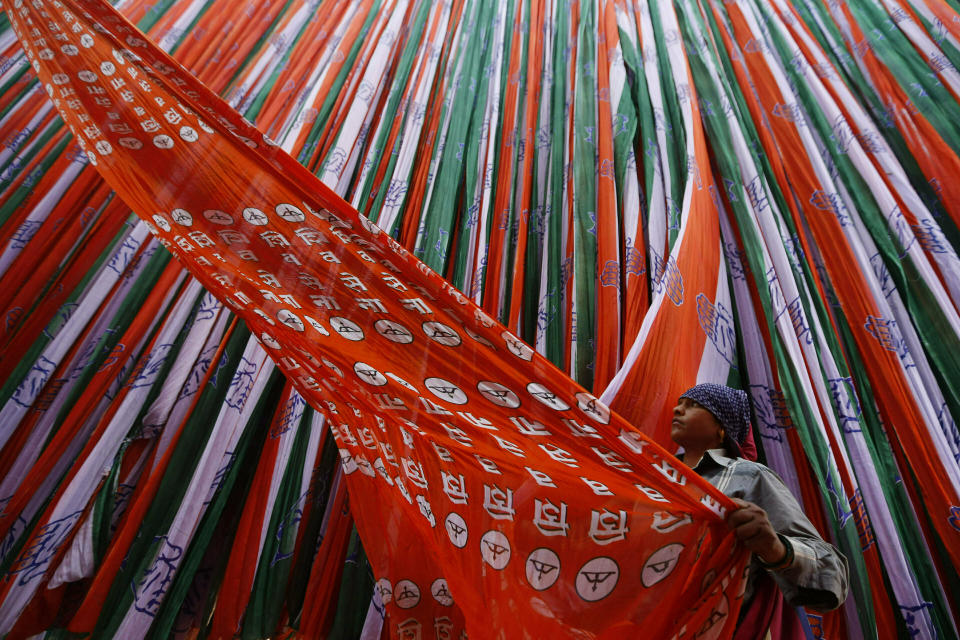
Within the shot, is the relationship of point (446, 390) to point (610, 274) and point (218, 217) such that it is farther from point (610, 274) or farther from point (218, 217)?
point (610, 274)

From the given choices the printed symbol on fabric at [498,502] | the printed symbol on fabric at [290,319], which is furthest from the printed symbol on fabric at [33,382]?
the printed symbol on fabric at [498,502]

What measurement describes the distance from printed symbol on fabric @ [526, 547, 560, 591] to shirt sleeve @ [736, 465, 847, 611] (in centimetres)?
30

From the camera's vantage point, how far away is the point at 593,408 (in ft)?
2.88

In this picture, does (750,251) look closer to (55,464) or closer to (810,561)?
(810,561)

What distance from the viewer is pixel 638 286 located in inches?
66.4

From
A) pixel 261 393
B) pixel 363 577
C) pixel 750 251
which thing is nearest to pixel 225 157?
pixel 261 393

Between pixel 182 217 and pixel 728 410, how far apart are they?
1133 mm

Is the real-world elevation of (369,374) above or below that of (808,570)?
above

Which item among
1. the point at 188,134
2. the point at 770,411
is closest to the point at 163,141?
the point at 188,134

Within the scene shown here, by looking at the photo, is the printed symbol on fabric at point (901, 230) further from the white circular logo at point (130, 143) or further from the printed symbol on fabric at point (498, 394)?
the white circular logo at point (130, 143)

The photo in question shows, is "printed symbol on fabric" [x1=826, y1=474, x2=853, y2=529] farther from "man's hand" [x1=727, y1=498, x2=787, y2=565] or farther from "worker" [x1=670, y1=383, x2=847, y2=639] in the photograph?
"man's hand" [x1=727, y1=498, x2=787, y2=565]

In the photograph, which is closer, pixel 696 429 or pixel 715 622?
pixel 715 622

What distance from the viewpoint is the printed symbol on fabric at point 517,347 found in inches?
37.6

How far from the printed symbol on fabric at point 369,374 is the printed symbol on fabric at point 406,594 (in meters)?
0.40
